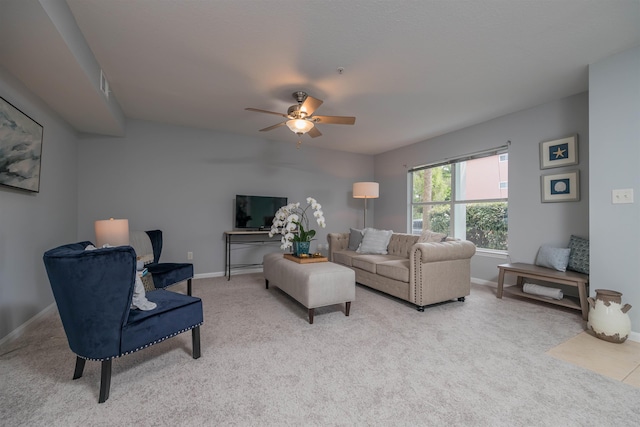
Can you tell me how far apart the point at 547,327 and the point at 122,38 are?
453 cm

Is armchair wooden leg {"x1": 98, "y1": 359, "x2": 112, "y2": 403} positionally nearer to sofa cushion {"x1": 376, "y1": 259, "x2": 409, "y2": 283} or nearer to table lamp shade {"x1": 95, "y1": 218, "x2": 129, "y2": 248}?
table lamp shade {"x1": 95, "y1": 218, "x2": 129, "y2": 248}

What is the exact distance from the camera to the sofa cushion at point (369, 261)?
12.0 feet

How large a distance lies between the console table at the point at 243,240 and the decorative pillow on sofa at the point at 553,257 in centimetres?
387

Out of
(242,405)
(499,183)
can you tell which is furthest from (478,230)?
(242,405)

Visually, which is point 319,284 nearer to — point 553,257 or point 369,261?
point 369,261

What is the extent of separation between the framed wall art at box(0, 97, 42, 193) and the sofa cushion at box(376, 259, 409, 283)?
3645 mm

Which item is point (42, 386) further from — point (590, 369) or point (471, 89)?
point (471, 89)

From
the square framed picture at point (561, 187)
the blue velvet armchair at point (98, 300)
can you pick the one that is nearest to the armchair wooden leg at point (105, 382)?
the blue velvet armchair at point (98, 300)

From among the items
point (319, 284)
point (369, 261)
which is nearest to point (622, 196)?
point (369, 261)

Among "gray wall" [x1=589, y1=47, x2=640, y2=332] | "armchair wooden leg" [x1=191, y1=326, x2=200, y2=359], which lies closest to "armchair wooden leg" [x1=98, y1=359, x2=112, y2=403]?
"armchair wooden leg" [x1=191, y1=326, x2=200, y2=359]

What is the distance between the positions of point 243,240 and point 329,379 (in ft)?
11.4

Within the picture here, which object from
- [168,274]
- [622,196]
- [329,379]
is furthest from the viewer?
[168,274]

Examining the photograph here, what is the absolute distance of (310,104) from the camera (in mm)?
2748

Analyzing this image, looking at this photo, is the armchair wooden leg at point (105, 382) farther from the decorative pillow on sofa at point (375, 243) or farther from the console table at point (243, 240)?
the decorative pillow on sofa at point (375, 243)
